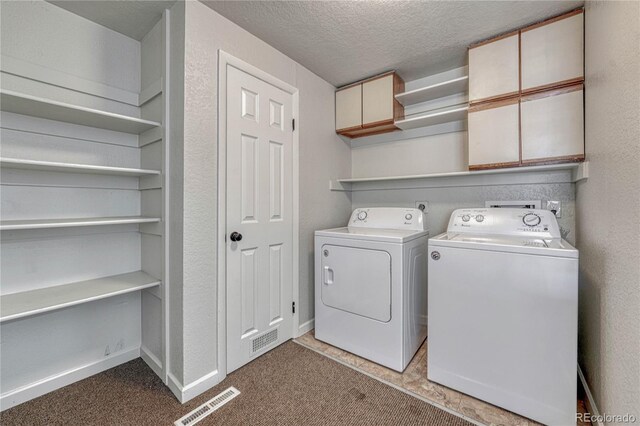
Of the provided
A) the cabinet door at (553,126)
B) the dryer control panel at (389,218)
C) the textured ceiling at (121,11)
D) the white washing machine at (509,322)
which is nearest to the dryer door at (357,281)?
the white washing machine at (509,322)

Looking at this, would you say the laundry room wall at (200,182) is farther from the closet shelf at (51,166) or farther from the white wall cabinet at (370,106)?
the white wall cabinet at (370,106)

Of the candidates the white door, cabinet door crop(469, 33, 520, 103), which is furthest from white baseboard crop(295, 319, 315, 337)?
cabinet door crop(469, 33, 520, 103)

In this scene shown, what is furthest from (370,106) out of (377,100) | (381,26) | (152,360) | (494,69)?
(152,360)

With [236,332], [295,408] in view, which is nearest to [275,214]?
[236,332]

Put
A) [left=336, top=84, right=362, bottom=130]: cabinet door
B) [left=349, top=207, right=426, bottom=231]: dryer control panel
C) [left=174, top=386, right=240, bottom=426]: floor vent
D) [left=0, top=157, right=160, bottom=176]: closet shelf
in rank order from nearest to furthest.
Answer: [left=0, top=157, right=160, bottom=176]: closet shelf
[left=174, top=386, right=240, bottom=426]: floor vent
[left=349, top=207, right=426, bottom=231]: dryer control panel
[left=336, top=84, right=362, bottom=130]: cabinet door

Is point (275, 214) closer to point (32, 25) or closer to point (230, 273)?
point (230, 273)

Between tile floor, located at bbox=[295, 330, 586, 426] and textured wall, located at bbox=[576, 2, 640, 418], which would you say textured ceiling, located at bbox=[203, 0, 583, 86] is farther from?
tile floor, located at bbox=[295, 330, 586, 426]

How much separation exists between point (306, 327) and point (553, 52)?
103 inches

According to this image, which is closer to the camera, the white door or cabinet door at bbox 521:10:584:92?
cabinet door at bbox 521:10:584:92

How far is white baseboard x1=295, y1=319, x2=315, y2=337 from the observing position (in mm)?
2290

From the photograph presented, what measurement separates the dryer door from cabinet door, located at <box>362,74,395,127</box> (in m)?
1.18

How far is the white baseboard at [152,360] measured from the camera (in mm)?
1745

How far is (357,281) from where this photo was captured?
1.97 metres

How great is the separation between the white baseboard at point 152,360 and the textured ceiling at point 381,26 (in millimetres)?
2256
